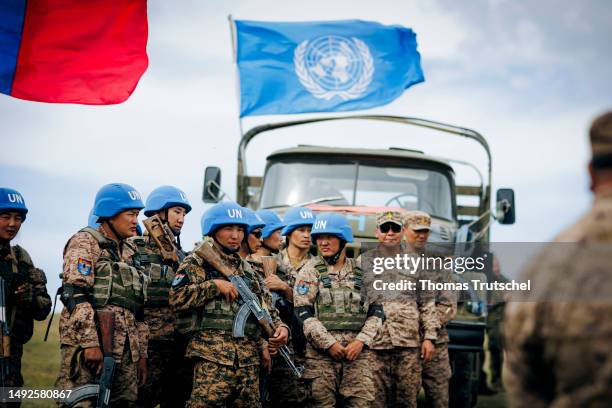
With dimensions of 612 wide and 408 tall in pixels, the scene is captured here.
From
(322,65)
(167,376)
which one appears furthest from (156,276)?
(322,65)

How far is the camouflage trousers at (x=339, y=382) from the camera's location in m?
5.23

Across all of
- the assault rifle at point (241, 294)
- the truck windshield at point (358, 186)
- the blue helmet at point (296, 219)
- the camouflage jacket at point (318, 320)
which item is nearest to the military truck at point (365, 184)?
the truck windshield at point (358, 186)

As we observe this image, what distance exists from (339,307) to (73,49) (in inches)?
118

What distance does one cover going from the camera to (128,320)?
4574 mm

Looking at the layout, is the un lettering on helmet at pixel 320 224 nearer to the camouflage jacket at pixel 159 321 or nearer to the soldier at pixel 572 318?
the camouflage jacket at pixel 159 321

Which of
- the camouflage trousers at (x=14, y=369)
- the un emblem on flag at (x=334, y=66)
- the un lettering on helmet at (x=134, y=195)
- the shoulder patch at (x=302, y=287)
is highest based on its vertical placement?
the un emblem on flag at (x=334, y=66)

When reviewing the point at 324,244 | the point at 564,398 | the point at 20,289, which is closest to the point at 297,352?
the point at 324,244

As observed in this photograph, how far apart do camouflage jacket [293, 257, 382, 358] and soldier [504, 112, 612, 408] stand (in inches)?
126

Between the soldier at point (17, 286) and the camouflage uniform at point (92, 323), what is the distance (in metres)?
0.76

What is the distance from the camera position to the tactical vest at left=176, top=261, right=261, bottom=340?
180 inches

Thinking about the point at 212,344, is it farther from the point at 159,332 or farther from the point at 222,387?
the point at 159,332

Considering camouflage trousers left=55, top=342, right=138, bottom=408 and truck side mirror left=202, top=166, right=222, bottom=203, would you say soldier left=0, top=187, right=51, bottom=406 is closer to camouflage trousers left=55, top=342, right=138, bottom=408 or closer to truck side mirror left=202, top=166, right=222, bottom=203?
camouflage trousers left=55, top=342, right=138, bottom=408

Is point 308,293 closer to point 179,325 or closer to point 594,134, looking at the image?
point 179,325

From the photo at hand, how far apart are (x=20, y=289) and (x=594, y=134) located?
4.18 metres
